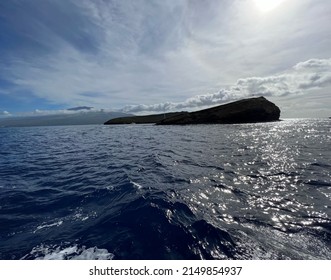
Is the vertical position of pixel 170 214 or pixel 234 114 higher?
pixel 234 114

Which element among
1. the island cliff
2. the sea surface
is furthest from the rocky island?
the sea surface

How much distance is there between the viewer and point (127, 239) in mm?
6715

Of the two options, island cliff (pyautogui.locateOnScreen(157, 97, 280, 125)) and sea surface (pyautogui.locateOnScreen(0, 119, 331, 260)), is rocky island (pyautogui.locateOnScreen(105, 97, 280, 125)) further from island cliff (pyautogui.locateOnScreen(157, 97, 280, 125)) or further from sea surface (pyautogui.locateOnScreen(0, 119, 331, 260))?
sea surface (pyautogui.locateOnScreen(0, 119, 331, 260))

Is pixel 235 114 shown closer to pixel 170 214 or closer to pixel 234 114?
pixel 234 114

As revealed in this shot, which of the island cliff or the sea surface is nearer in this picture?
the sea surface

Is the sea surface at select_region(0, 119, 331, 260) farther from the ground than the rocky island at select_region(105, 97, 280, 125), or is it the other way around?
the rocky island at select_region(105, 97, 280, 125)

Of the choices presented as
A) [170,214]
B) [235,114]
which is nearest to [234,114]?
[235,114]

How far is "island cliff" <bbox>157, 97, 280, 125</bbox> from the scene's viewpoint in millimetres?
123062

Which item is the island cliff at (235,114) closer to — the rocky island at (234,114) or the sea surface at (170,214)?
the rocky island at (234,114)

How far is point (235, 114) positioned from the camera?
122m
